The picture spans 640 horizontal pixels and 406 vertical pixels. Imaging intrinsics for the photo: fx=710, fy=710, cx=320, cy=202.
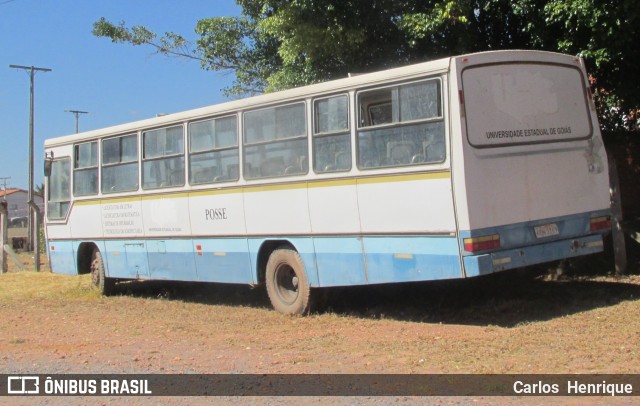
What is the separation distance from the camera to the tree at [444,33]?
9.73m

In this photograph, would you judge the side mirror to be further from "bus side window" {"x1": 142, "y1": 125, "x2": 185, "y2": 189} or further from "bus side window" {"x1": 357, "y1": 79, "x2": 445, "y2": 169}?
"bus side window" {"x1": 357, "y1": 79, "x2": 445, "y2": 169}

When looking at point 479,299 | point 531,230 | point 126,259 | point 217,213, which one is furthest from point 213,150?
point 531,230

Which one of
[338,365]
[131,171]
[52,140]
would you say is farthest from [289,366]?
[52,140]

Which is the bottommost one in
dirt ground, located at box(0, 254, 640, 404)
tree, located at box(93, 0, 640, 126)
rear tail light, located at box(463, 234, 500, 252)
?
dirt ground, located at box(0, 254, 640, 404)

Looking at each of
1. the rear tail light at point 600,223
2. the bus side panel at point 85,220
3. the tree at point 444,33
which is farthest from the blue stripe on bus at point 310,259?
the tree at point 444,33

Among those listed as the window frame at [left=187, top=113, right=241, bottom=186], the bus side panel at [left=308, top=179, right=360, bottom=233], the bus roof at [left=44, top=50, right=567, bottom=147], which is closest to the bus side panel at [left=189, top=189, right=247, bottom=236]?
the window frame at [left=187, top=113, right=241, bottom=186]

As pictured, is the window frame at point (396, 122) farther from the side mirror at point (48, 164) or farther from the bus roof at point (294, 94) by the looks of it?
the side mirror at point (48, 164)

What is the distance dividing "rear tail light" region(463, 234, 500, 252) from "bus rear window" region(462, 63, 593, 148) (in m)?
0.99

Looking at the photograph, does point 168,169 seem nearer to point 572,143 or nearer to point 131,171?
point 131,171

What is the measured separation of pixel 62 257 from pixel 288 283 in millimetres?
5884

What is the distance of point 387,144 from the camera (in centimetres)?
816

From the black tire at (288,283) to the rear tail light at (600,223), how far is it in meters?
3.65

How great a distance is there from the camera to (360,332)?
833cm

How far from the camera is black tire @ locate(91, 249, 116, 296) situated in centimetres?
1297
